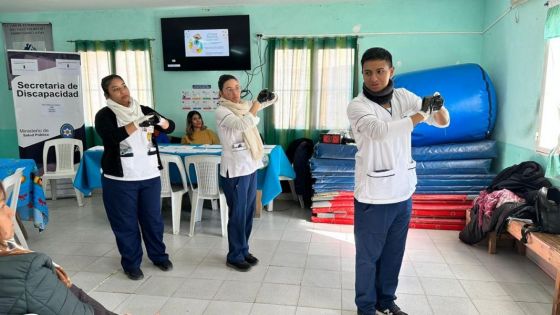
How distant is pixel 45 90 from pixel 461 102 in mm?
4865

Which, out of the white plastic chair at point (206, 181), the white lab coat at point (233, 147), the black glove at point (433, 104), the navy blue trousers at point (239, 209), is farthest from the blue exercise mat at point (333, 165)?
the black glove at point (433, 104)

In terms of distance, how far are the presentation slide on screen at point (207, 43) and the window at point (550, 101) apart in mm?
3429

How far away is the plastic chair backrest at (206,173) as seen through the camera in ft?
10.8

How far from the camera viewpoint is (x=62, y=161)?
4.61 metres

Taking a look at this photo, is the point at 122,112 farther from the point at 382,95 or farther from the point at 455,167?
the point at 455,167

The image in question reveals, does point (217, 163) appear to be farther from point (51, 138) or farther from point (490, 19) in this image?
point (490, 19)

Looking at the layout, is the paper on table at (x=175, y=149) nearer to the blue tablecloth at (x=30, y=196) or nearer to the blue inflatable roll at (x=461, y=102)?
the blue tablecloth at (x=30, y=196)

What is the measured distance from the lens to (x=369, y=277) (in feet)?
6.44

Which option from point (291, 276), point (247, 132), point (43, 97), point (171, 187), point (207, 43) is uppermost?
point (207, 43)

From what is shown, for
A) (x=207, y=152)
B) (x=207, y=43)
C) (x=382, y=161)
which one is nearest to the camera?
(x=382, y=161)

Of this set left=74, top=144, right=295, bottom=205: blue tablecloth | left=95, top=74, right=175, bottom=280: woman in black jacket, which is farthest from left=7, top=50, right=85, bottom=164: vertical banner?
left=95, top=74, right=175, bottom=280: woman in black jacket

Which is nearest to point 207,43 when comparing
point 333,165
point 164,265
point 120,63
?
point 120,63

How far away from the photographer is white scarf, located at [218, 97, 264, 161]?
8.27ft

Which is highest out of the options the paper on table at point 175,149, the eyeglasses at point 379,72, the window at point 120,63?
the window at point 120,63
